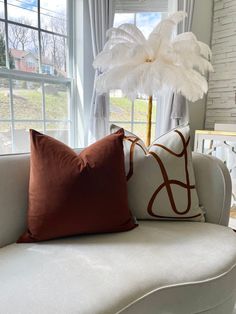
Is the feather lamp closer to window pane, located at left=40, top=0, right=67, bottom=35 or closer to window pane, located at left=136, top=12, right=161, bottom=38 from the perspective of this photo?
window pane, located at left=40, top=0, right=67, bottom=35

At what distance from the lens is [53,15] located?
2.06 m

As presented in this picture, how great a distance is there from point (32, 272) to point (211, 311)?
23.2 inches

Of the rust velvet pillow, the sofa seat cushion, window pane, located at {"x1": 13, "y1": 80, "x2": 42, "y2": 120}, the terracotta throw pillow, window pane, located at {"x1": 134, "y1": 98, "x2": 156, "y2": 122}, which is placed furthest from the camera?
window pane, located at {"x1": 134, "y1": 98, "x2": 156, "y2": 122}

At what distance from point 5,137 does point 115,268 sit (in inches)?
56.1

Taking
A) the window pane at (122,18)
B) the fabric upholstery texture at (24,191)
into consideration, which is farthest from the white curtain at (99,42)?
the fabric upholstery texture at (24,191)

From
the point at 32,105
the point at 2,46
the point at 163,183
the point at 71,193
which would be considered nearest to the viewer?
the point at 71,193

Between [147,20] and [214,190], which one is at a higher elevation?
[147,20]

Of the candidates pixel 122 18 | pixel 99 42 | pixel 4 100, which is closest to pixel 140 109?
pixel 99 42

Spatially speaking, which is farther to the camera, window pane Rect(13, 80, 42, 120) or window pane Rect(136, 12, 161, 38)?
window pane Rect(136, 12, 161, 38)

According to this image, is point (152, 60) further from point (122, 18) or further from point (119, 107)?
point (122, 18)

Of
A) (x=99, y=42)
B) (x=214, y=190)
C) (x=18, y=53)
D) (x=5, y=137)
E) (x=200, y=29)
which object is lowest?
(x=214, y=190)

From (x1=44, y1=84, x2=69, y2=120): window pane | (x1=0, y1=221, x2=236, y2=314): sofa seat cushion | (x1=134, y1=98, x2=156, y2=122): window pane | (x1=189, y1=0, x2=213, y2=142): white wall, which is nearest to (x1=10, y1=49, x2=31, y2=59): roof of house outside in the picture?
(x1=44, y1=84, x2=69, y2=120): window pane

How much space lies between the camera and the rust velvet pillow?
3.23 ft

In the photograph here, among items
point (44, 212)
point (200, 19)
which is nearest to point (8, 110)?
point (44, 212)
